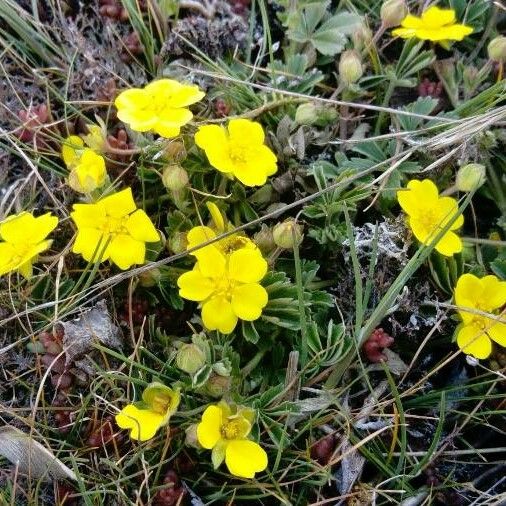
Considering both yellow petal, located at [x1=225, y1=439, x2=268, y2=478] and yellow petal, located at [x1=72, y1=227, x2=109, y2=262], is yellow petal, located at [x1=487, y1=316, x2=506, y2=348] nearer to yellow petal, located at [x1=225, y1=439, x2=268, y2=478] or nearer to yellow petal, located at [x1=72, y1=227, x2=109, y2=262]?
yellow petal, located at [x1=225, y1=439, x2=268, y2=478]

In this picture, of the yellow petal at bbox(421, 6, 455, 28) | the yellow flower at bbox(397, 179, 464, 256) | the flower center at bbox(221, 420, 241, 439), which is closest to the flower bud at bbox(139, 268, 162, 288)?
the flower center at bbox(221, 420, 241, 439)

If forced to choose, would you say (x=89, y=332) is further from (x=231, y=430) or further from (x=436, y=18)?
(x=436, y=18)

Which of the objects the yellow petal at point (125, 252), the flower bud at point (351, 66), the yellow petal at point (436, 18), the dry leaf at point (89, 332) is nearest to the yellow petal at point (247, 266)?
the yellow petal at point (125, 252)

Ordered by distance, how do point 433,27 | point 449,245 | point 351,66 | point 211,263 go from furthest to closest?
point 433,27, point 351,66, point 449,245, point 211,263

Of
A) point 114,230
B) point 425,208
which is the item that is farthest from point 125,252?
point 425,208

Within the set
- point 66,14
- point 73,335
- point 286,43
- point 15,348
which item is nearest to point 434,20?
point 286,43

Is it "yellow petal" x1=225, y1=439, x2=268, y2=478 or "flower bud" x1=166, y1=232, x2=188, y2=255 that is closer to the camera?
"yellow petal" x1=225, y1=439, x2=268, y2=478

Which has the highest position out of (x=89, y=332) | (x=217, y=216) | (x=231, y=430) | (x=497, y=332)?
(x=217, y=216)
